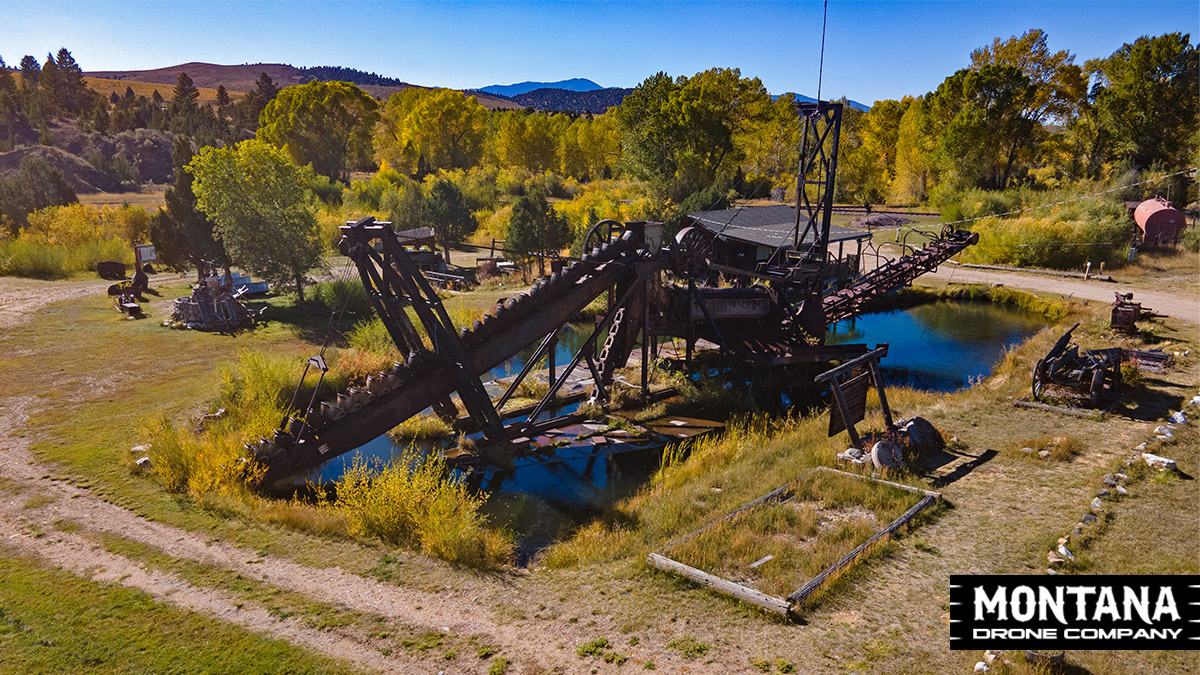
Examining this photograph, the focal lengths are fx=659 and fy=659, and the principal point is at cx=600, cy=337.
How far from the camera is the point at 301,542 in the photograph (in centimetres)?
1109

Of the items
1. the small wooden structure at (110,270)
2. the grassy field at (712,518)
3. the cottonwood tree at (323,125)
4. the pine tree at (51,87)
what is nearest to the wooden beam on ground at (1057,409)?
the grassy field at (712,518)

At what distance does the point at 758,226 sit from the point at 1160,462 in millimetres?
26122

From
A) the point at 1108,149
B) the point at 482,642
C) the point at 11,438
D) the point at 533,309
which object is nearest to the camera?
the point at 482,642

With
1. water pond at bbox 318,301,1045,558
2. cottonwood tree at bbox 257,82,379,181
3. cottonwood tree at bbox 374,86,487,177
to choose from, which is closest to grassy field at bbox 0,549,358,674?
water pond at bbox 318,301,1045,558

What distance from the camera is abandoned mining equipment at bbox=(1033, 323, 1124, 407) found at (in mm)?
16562

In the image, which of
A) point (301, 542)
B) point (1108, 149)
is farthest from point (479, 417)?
point (1108, 149)

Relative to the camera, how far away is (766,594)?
888 centimetres

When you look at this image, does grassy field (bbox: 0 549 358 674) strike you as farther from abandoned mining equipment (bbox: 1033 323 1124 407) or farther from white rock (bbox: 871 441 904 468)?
abandoned mining equipment (bbox: 1033 323 1124 407)

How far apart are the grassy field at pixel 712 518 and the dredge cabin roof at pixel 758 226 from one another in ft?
46.1

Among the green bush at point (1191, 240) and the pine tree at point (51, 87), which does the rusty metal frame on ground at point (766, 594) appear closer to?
the green bush at point (1191, 240)

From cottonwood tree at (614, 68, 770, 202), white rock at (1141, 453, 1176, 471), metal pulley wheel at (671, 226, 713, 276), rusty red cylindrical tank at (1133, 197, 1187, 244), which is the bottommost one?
white rock at (1141, 453, 1176, 471)

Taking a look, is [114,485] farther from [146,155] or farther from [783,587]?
[146,155]

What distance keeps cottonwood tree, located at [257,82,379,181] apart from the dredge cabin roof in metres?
56.9

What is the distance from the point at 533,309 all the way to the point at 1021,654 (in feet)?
40.1
